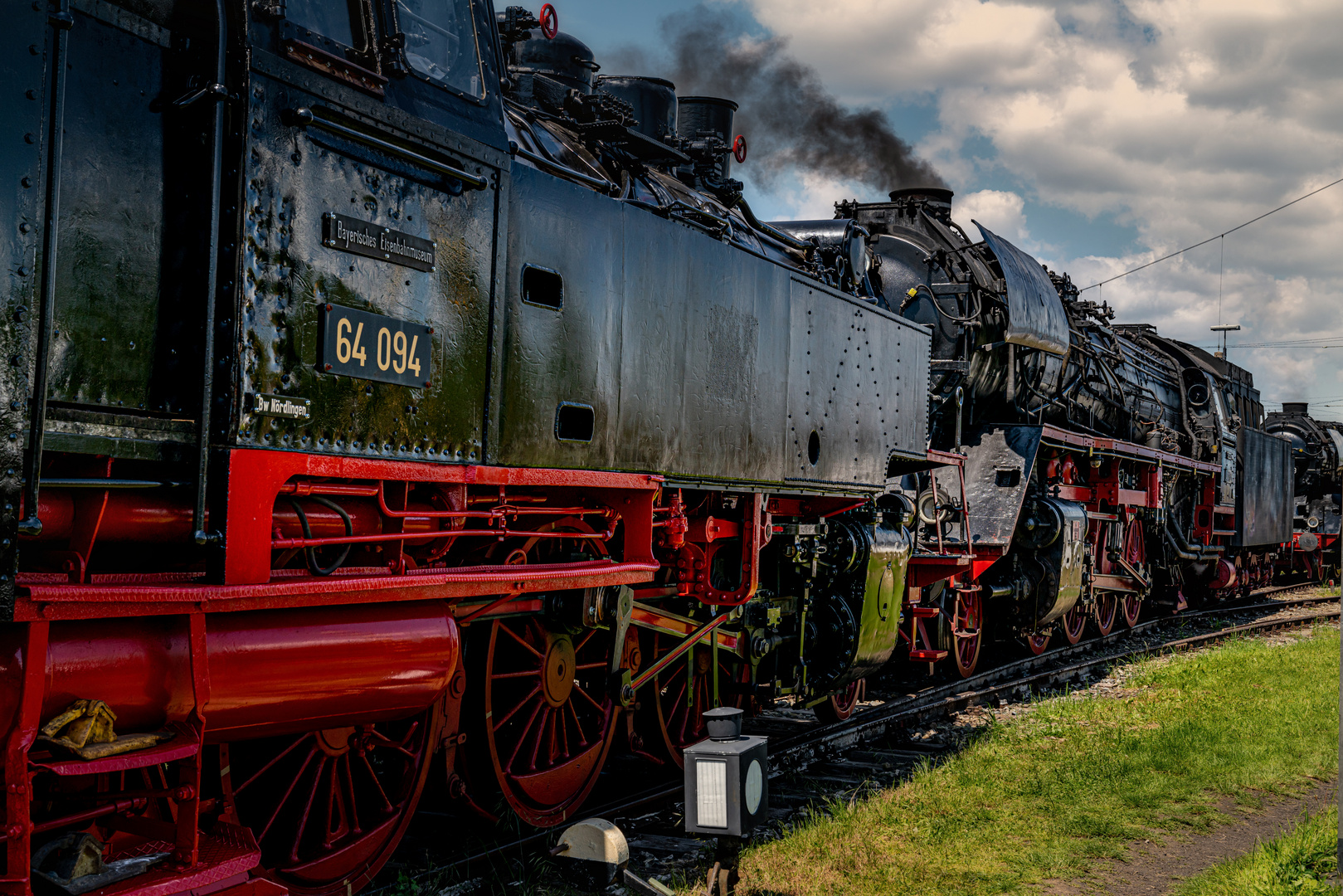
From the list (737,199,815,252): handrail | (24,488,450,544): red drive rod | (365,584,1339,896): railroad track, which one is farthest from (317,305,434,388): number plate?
(737,199,815,252): handrail

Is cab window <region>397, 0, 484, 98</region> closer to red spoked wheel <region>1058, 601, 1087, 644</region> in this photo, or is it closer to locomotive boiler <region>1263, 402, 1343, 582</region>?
red spoked wheel <region>1058, 601, 1087, 644</region>

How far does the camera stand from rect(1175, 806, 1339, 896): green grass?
4316 millimetres

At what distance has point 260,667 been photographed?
3.06 meters

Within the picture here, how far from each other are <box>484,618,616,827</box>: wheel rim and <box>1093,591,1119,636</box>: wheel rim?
376 inches

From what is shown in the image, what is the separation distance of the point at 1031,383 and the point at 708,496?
636 centimetres

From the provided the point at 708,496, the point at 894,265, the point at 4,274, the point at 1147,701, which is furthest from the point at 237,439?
the point at 894,265

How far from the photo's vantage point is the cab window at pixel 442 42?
142 inches

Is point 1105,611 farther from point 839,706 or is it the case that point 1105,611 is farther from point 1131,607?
point 839,706

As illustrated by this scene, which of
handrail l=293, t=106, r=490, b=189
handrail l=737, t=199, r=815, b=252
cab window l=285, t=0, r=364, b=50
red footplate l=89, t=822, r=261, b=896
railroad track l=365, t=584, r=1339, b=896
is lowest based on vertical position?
railroad track l=365, t=584, r=1339, b=896

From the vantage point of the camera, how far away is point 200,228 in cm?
304

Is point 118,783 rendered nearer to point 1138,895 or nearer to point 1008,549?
point 1138,895

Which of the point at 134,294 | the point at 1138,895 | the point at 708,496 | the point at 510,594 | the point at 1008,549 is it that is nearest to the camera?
the point at 134,294

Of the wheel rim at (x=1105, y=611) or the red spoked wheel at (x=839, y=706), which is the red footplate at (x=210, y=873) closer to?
the red spoked wheel at (x=839, y=706)

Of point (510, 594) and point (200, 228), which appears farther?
point (510, 594)
